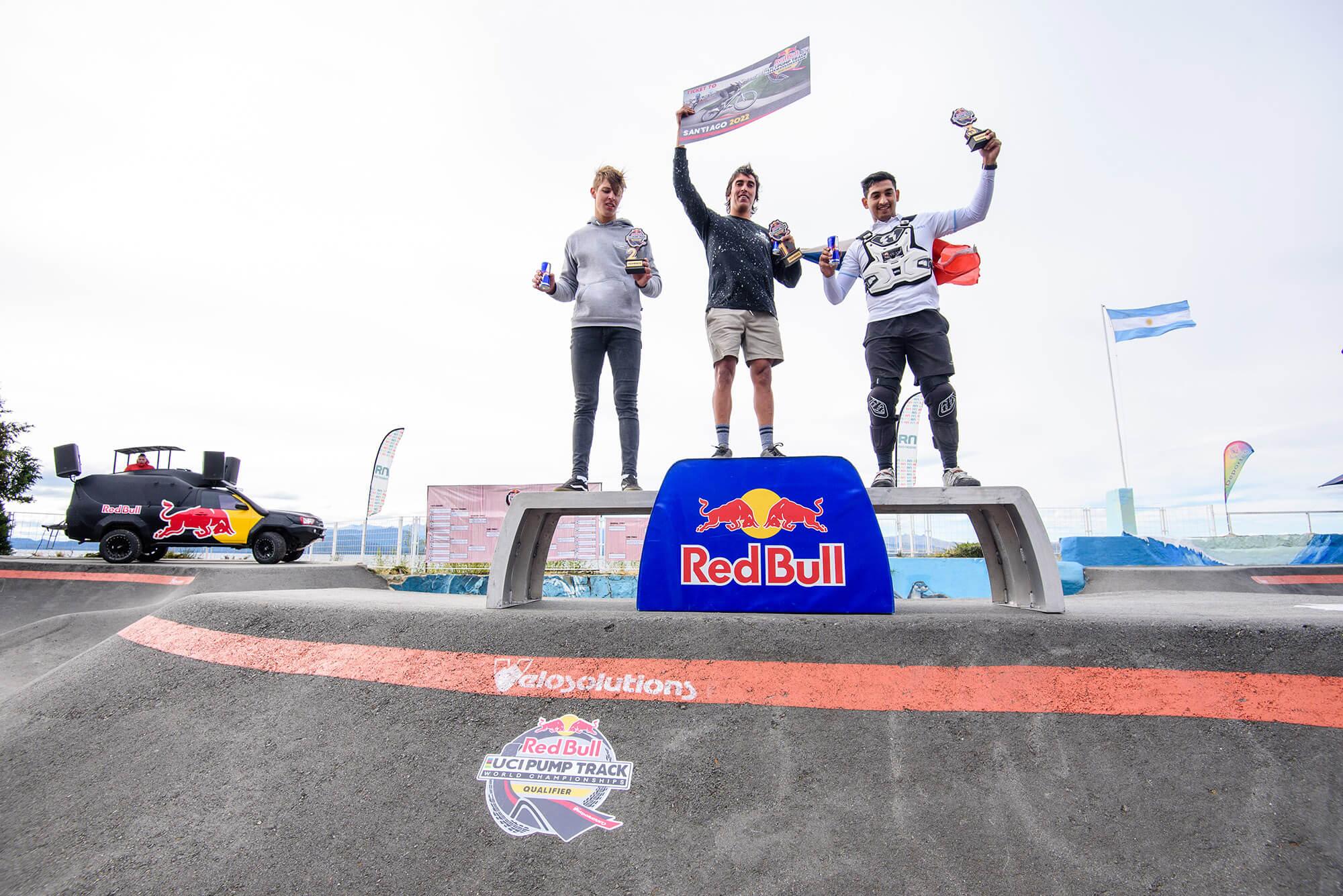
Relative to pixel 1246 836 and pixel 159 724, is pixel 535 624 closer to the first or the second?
pixel 159 724

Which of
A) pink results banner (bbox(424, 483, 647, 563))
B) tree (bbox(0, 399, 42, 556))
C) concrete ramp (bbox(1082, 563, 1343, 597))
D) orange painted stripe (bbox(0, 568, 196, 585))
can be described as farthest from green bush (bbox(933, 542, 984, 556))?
tree (bbox(0, 399, 42, 556))

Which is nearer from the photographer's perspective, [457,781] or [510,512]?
[457,781]

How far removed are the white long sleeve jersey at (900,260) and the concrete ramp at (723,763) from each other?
6.47 ft

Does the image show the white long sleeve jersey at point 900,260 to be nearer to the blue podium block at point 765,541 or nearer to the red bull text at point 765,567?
the blue podium block at point 765,541

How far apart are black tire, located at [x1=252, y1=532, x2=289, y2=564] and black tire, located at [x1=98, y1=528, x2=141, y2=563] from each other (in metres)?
2.02

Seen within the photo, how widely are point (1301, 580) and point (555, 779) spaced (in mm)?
10412

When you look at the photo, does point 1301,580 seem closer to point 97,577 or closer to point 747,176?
point 747,176

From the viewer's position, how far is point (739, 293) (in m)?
3.91

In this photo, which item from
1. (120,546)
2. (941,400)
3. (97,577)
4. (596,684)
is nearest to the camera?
(596,684)

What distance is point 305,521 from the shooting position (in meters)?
12.9

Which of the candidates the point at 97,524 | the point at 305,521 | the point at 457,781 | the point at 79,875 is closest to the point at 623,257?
the point at 457,781

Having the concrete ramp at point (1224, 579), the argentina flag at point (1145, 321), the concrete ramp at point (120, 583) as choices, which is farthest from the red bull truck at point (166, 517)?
the argentina flag at point (1145, 321)

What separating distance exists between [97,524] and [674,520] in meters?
14.3

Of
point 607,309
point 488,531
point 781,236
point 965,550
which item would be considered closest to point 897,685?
point 607,309
